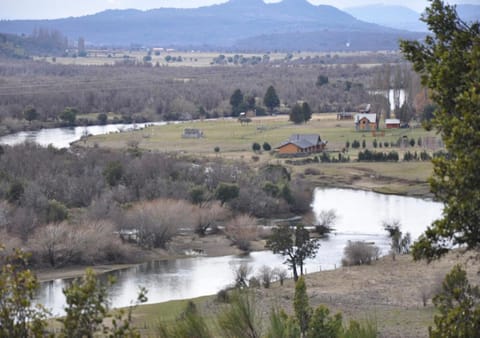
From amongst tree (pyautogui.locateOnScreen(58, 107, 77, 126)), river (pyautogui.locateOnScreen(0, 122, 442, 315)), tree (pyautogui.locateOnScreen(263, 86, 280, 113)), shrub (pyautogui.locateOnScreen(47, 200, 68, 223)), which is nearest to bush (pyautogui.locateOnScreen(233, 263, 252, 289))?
river (pyautogui.locateOnScreen(0, 122, 442, 315))

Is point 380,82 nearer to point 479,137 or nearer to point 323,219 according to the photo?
point 323,219

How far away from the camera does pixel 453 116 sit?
23.2ft

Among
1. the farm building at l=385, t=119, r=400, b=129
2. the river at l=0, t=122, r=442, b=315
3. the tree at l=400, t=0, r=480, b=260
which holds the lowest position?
the river at l=0, t=122, r=442, b=315

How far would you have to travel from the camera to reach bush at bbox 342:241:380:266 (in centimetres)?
2691

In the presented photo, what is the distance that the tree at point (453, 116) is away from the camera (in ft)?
21.7

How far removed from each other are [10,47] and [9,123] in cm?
9224

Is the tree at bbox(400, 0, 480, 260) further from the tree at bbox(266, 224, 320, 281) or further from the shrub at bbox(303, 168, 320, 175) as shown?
the shrub at bbox(303, 168, 320, 175)

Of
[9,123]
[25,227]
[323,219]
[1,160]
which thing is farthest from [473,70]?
[9,123]

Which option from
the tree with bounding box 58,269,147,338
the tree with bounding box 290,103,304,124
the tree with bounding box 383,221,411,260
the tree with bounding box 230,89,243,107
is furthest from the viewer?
the tree with bounding box 230,89,243,107

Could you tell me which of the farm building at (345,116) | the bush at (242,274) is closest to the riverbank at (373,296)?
the bush at (242,274)

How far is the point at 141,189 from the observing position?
3619cm

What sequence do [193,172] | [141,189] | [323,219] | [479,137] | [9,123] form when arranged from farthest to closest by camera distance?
[9,123] < [193,172] < [141,189] < [323,219] < [479,137]

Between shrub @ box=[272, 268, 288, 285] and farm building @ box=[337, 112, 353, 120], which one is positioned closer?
shrub @ box=[272, 268, 288, 285]

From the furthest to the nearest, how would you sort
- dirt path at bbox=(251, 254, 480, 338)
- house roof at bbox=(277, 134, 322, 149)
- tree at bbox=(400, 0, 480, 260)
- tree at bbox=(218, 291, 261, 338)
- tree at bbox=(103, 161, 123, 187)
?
1. house roof at bbox=(277, 134, 322, 149)
2. tree at bbox=(103, 161, 123, 187)
3. dirt path at bbox=(251, 254, 480, 338)
4. tree at bbox=(218, 291, 261, 338)
5. tree at bbox=(400, 0, 480, 260)
